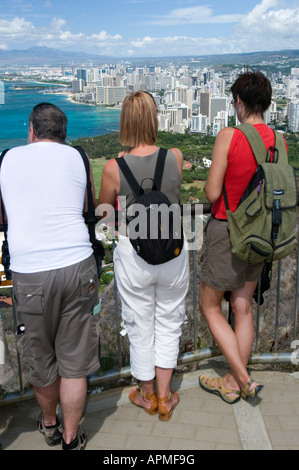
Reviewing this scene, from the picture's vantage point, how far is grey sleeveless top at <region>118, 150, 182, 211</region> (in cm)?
213

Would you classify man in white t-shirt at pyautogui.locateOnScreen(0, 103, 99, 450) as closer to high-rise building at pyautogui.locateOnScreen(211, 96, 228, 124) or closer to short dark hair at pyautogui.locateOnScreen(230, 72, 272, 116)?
short dark hair at pyautogui.locateOnScreen(230, 72, 272, 116)

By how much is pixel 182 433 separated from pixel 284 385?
853 mm

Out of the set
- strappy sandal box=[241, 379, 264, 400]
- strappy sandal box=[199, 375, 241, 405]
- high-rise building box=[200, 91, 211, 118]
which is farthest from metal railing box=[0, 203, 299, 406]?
high-rise building box=[200, 91, 211, 118]

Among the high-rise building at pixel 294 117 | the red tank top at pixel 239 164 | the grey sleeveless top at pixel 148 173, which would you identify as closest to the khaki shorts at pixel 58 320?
the grey sleeveless top at pixel 148 173

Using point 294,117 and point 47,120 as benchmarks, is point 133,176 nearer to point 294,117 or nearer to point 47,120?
point 47,120

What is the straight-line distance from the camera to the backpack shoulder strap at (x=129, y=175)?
6.92ft

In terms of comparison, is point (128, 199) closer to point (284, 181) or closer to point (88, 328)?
point (88, 328)

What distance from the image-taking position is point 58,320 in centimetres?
204

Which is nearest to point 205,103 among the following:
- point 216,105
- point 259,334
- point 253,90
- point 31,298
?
point 216,105

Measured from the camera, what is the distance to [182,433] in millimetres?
2393

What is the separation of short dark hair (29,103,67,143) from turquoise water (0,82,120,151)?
46945mm

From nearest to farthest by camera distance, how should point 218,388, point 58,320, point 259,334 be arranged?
point 58,320 → point 218,388 → point 259,334

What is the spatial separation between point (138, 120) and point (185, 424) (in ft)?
5.60
